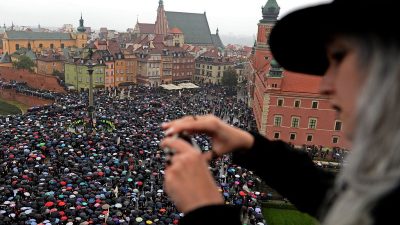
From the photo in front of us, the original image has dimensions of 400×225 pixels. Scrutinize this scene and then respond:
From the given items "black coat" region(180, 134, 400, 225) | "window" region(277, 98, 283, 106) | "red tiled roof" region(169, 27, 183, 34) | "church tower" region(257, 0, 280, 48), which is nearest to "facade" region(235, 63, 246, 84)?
"red tiled roof" region(169, 27, 183, 34)

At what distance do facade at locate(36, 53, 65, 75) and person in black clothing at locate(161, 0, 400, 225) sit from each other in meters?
76.9

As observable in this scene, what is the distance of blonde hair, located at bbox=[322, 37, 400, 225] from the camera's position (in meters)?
1.23

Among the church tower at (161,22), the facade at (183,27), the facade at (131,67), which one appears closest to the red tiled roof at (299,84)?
the facade at (131,67)

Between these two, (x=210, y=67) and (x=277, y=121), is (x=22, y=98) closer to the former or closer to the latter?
(x=277, y=121)

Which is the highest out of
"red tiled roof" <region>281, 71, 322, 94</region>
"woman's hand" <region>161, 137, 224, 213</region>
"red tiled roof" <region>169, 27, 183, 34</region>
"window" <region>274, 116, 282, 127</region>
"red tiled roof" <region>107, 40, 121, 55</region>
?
"red tiled roof" <region>169, 27, 183, 34</region>

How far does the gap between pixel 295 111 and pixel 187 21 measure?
91.0 m

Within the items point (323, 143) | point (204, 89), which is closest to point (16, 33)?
point (204, 89)

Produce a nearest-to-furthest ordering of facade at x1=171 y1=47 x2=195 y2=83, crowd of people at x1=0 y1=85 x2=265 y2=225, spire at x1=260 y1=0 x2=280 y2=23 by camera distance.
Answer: crowd of people at x1=0 y1=85 x2=265 y2=225, spire at x1=260 y1=0 x2=280 y2=23, facade at x1=171 y1=47 x2=195 y2=83

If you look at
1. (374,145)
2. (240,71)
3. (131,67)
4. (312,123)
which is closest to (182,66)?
(131,67)

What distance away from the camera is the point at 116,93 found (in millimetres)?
64875

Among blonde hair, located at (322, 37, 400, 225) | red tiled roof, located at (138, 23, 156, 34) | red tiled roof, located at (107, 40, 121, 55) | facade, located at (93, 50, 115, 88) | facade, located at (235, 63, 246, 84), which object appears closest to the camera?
blonde hair, located at (322, 37, 400, 225)

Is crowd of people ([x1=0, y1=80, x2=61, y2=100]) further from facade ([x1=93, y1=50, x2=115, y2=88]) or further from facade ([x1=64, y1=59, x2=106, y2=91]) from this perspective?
facade ([x1=93, y1=50, x2=115, y2=88])

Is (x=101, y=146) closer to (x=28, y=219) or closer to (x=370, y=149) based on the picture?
(x=28, y=219)

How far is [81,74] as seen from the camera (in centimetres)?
6538
